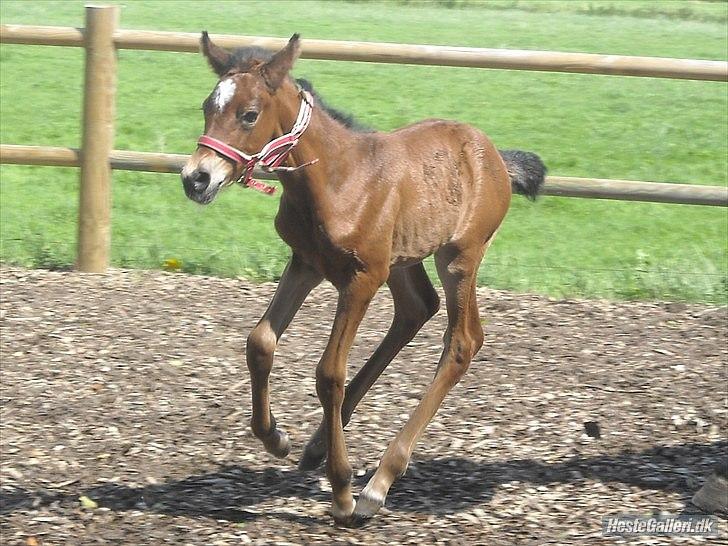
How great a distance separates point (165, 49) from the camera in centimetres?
700

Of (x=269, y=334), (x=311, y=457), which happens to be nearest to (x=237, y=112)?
(x=269, y=334)

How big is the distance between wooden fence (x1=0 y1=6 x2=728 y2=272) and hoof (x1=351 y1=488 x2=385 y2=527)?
3.01m

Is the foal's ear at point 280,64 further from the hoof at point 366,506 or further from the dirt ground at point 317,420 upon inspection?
the dirt ground at point 317,420

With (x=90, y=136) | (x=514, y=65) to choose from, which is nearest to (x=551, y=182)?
(x=514, y=65)

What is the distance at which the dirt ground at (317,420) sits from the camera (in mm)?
4414

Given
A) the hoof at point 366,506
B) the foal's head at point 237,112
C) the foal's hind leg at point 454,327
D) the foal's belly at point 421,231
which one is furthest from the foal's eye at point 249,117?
the hoof at point 366,506

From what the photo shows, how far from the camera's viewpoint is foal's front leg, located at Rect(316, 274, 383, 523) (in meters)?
4.13

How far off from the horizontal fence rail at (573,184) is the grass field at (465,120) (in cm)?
40

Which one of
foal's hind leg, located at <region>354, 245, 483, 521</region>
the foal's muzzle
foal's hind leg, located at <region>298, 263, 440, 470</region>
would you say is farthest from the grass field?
the foal's muzzle

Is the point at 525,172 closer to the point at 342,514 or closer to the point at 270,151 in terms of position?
the point at 270,151

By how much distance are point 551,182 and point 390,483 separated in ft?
9.76

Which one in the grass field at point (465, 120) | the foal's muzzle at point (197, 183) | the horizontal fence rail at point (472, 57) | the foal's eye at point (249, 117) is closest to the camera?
the foal's muzzle at point (197, 183)

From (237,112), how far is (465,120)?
9.01 meters

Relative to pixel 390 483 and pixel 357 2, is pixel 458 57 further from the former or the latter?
pixel 357 2
